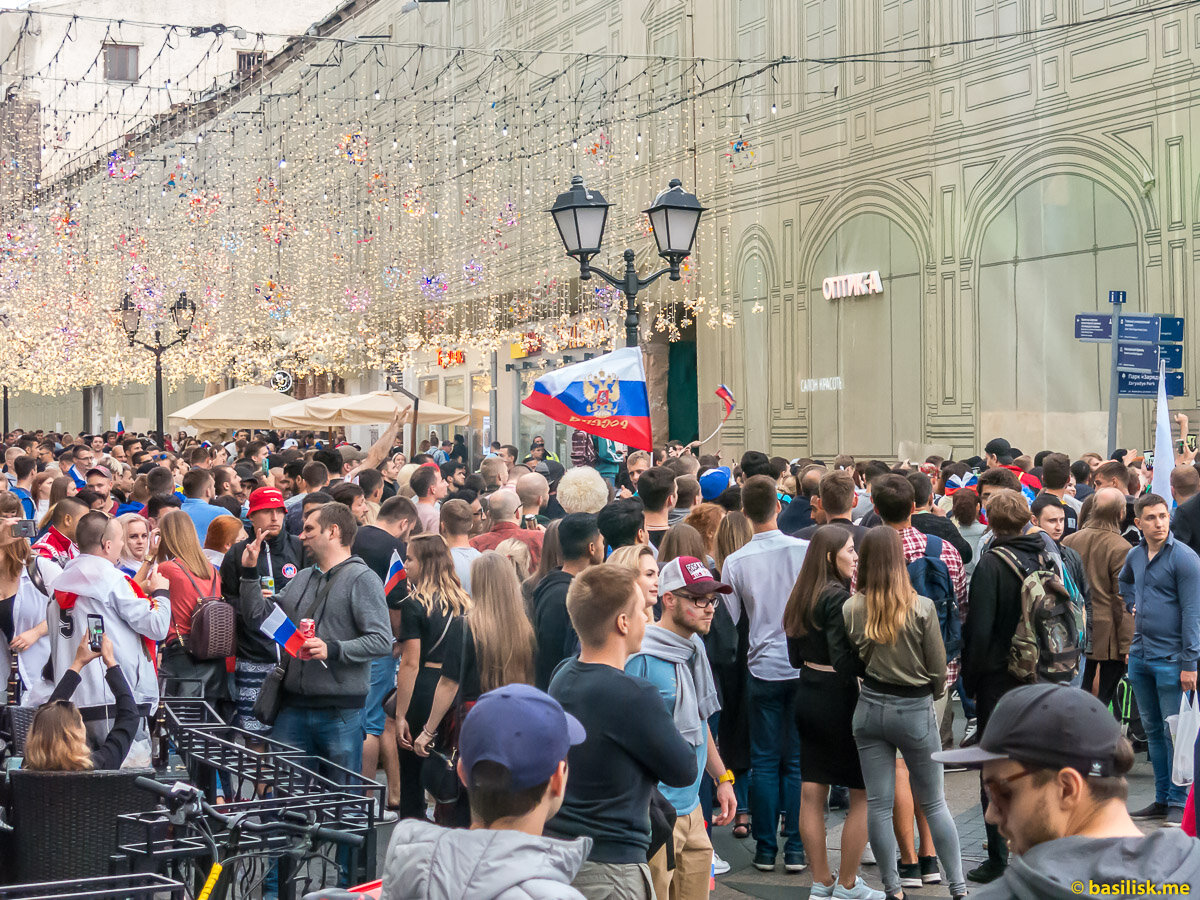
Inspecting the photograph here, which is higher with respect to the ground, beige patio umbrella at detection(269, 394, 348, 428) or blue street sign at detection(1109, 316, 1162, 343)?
blue street sign at detection(1109, 316, 1162, 343)

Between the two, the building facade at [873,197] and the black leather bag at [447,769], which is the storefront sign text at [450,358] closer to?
the building facade at [873,197]

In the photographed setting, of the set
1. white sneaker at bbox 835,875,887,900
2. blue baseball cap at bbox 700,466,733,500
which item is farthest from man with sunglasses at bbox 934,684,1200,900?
blue baseball cap at bbox 700,466,733,500

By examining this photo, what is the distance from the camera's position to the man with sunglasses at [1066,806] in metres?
2.38

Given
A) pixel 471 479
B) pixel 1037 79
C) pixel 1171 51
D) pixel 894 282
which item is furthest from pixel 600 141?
pixel 471 479

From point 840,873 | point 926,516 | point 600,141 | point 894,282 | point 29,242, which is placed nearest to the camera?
point 840,873

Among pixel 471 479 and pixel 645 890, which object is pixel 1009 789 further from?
pixel 471 479

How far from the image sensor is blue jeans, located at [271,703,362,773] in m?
6.81

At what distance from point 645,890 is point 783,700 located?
3187 mm

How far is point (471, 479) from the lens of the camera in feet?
39.1

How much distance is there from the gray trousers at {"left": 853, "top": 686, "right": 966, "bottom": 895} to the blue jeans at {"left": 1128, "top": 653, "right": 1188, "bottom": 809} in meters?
2.00

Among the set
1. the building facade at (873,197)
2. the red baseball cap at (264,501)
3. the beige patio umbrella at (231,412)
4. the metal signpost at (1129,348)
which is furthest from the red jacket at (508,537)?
the beige patio umbrella at (231,412)

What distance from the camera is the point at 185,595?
24.9 ft

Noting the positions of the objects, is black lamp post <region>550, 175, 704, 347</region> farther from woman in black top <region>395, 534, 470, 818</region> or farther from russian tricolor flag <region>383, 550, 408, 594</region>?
woman in black top <region>395, 534, 470, 818</region>

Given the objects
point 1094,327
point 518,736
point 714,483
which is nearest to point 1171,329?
point 1094,327
